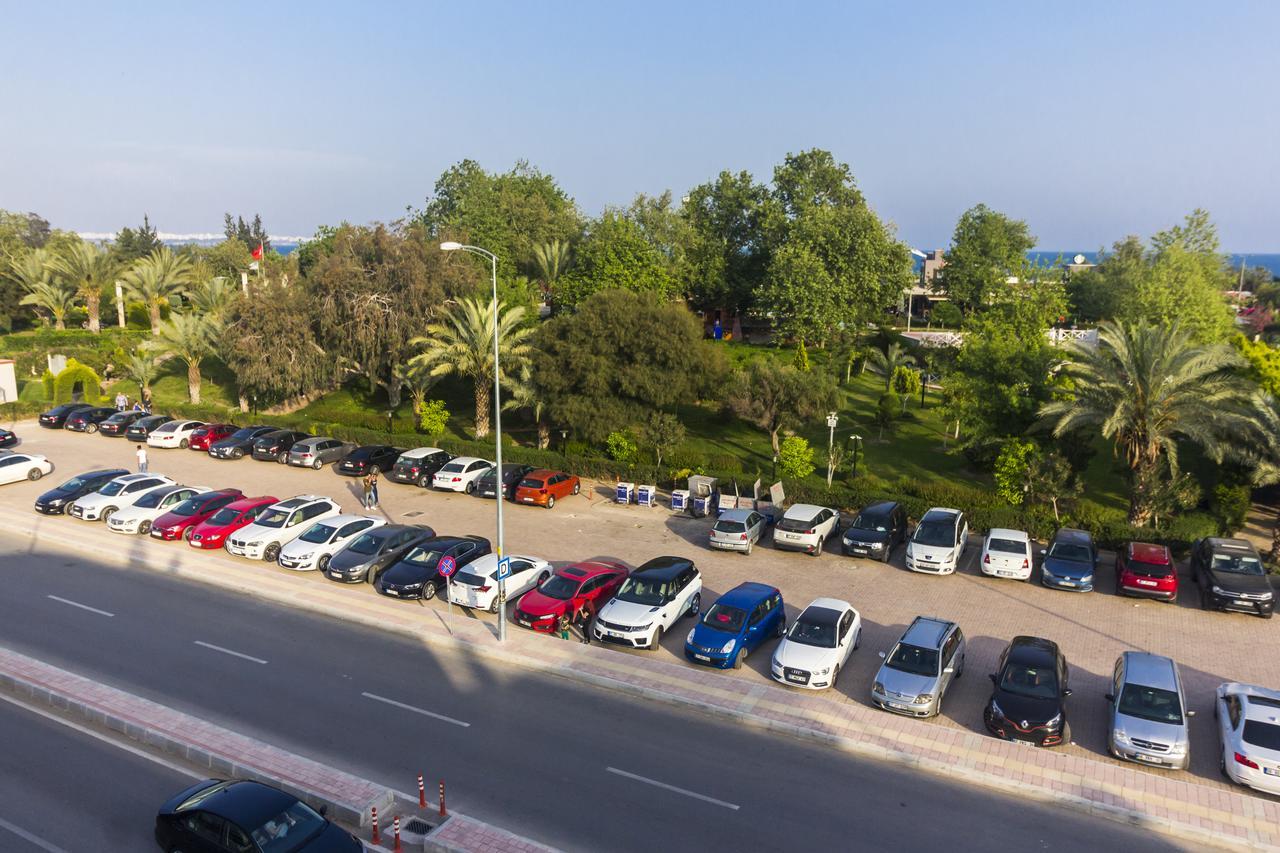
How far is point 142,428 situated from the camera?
138 feet

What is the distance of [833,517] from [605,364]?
39.7ft

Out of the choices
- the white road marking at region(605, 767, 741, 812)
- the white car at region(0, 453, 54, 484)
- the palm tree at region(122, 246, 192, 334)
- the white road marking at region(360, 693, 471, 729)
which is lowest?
the white road marking at region(605, 767, 741, 812)

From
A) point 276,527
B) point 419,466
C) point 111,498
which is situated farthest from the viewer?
point 419,466

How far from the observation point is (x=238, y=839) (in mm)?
10727

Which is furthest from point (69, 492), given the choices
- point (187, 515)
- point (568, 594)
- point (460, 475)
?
point (568, 594)

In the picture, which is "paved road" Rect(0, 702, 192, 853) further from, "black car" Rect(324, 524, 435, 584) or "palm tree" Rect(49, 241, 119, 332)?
"palm tree" Rect(49, 241, 119, 332)

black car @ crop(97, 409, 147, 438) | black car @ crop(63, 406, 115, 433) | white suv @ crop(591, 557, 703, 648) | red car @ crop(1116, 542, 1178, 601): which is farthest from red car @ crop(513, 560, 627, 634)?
black car @ crop(63, 406, 115, 433)

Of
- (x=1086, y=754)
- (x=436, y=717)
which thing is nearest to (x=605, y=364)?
(x=436, y=717)

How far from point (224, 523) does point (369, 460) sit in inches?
395

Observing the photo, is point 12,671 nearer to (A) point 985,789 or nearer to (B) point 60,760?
(B) point 60,760

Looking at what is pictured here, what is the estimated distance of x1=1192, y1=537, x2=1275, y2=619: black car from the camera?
21.8 metres

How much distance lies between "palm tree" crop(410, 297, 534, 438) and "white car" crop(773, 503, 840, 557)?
1573 centimetres

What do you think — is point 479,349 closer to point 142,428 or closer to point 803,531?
point 142,428

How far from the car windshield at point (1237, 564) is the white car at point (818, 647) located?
11.2 meters
